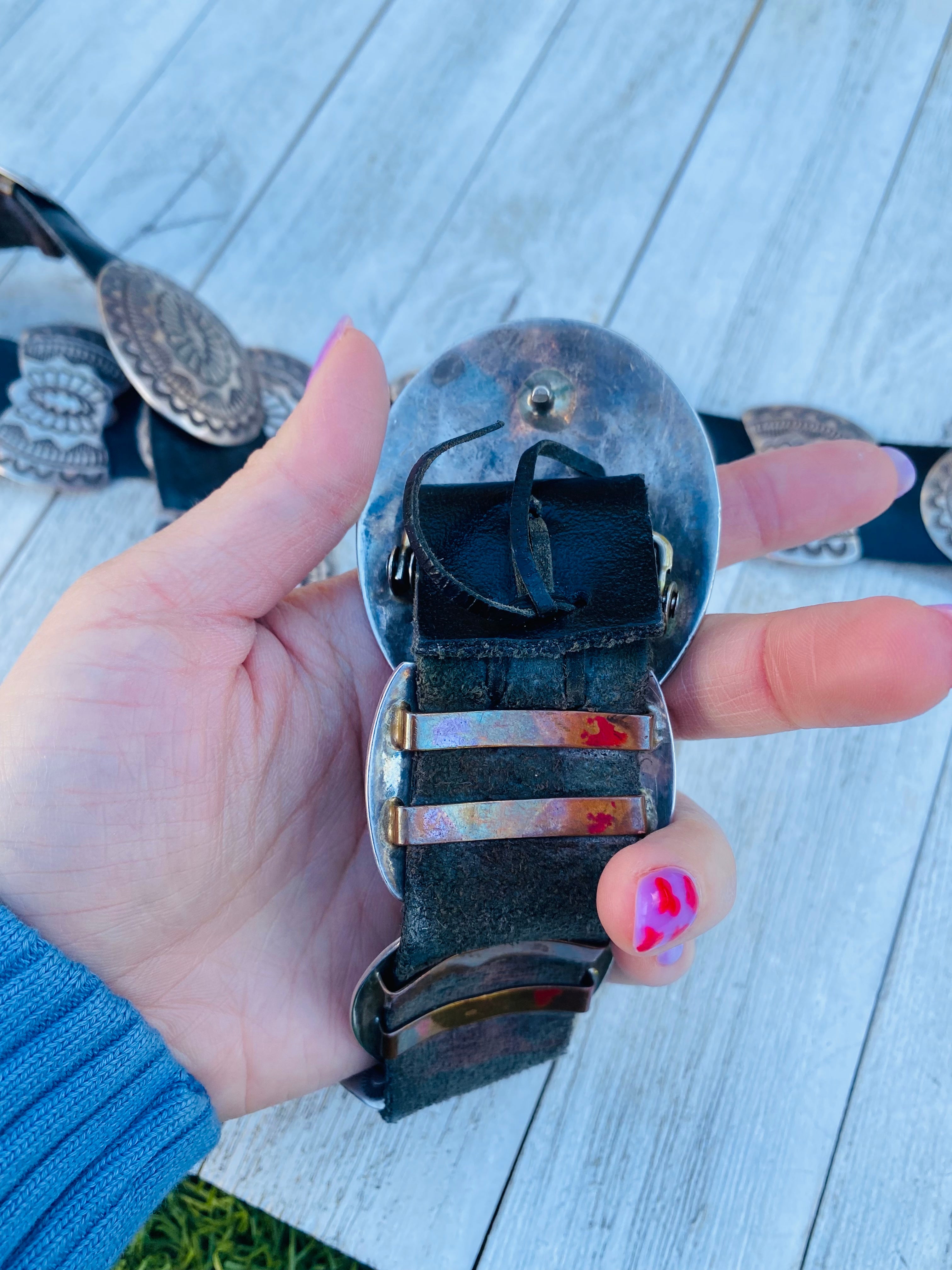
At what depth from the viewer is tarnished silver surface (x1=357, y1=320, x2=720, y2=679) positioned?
109 centimetres

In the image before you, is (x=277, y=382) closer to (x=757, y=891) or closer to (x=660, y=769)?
(x=660, y=769)

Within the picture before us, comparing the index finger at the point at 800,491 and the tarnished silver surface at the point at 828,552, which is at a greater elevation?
the index finger at the point at 800,491

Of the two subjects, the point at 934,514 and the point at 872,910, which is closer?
the point at 872,910

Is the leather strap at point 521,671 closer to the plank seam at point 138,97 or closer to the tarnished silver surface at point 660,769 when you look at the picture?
the tarnished silver surface at point 660,769

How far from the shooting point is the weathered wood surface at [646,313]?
1.22 m

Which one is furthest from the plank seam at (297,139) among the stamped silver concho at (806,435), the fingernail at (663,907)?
the fingernail at (663,907)

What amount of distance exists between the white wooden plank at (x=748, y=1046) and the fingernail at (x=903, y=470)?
31 centimetres

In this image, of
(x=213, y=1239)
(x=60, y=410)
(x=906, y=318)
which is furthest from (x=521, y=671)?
(x=906, y=318)

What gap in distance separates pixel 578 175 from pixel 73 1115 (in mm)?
1549

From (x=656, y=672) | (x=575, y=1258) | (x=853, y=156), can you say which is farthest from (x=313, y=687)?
(x=853, y=156)

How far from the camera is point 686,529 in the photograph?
1091 mm

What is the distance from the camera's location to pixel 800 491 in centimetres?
126

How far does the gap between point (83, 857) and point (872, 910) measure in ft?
3.15

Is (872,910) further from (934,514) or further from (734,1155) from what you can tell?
(934,514)
